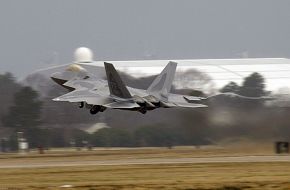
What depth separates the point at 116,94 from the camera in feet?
211

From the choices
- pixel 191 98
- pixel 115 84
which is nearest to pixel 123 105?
pixel 115 84

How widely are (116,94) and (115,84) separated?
0.84 metres

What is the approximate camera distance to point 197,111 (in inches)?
2731

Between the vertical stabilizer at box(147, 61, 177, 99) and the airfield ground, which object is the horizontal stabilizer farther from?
the airfield ground

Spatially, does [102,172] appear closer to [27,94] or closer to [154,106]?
[154,106]

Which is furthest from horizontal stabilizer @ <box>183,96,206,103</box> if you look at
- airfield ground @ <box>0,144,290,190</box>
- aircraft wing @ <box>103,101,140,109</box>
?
aircraft wing @ <box>103,101,140,109</box>

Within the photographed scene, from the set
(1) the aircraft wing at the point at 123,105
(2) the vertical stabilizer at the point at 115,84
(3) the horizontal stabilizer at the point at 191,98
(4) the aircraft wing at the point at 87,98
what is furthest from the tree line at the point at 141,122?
(4) the aircraft wing at the point at 87,98

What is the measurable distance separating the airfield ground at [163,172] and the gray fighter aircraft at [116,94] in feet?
15.4

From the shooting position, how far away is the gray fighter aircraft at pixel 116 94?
63.9 metres

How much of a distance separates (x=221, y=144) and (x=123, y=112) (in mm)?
19085

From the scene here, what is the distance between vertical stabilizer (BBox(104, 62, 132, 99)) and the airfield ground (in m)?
5.55

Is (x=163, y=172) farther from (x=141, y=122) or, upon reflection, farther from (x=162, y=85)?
(x=141, y=122)

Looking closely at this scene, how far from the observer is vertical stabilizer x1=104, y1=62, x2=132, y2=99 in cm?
6372

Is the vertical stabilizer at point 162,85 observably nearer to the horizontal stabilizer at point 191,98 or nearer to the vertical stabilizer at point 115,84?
the horizontal stabilizer at point 191,98
